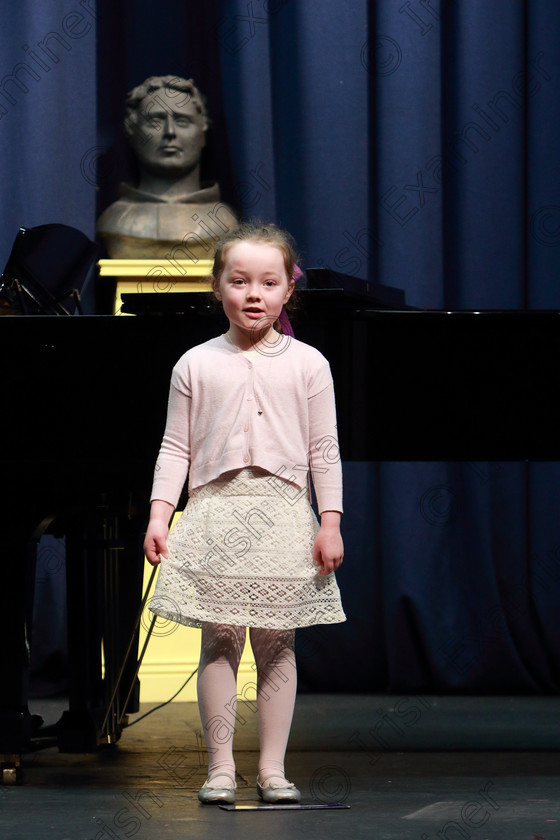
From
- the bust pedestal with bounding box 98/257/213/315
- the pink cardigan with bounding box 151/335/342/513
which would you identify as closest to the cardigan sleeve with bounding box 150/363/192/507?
the pink cardigan with bounding box 151/335/342/513

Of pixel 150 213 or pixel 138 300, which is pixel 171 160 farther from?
pixel 138 300

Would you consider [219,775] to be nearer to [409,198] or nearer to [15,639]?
[15,639]

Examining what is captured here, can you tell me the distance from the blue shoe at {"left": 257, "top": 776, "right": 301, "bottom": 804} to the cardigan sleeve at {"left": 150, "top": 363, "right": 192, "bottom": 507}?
47 centimetres

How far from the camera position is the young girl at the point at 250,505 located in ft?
6.07

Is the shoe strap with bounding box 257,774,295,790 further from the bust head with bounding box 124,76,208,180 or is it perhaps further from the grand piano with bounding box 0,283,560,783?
the bust head with bounding box 124,76,208,180

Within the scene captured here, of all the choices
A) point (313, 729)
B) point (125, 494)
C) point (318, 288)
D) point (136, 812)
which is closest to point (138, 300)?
point (318, 288)

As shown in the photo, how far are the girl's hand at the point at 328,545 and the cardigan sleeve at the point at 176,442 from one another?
237 mm

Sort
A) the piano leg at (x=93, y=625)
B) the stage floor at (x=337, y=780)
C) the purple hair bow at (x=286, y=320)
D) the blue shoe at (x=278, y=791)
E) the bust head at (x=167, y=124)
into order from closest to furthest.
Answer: the stage floor at (x=337, y=780) → the blue shoe at (x=278, y=791) → the purple hair bow at (x=286, y=320) → the piano leg at (x=93, y=625) → the bust head at (x=167, y=124)

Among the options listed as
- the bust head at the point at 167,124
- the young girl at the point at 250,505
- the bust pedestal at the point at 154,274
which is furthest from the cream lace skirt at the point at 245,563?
the bust head at the point at 167,124

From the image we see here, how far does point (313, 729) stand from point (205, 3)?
232cm

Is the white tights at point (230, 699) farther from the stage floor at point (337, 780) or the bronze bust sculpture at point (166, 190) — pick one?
the bronze bust sculpture at point (166, 190)

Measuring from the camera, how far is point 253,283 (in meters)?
1.90

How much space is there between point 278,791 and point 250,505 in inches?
17.8

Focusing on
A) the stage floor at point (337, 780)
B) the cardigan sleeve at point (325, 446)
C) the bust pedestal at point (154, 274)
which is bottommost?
the stage floor at point (337, 780)
